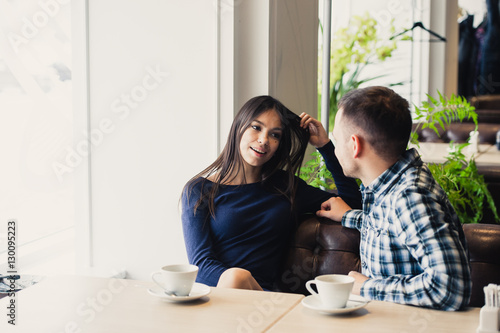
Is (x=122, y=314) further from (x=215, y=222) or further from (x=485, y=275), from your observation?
(x=485, y=275)

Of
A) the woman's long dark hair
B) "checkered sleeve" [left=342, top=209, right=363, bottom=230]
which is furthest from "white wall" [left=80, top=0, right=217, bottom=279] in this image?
"checkered sleeve" [left=342, top=209, right=363, bottom=230]

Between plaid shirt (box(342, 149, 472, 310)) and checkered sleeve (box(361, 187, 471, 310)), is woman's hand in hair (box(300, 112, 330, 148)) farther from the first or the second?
checkered sleeve (box(361, 187, 471, 310))

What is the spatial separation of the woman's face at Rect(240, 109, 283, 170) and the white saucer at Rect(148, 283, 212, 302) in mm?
740

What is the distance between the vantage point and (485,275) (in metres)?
1.97

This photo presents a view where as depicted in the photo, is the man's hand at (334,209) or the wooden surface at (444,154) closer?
the man's hand at (334,209)

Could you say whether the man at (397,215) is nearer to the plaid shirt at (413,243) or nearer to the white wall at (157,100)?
the plaid shirt at (413,243)

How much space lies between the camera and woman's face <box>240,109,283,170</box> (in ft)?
7.61

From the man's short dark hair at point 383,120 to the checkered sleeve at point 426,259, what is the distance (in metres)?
0.16

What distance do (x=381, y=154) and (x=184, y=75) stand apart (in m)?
1.50

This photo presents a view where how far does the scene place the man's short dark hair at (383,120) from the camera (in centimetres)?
176

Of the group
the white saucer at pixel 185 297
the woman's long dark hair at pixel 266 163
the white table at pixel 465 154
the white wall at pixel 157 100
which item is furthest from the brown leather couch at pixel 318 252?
the white table at pixel 465 154

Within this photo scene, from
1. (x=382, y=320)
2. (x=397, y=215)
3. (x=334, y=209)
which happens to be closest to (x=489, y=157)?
(x=334, y=209)

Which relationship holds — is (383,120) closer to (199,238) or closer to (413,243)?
(413,243)

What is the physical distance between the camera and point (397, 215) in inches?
65.6
